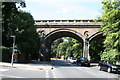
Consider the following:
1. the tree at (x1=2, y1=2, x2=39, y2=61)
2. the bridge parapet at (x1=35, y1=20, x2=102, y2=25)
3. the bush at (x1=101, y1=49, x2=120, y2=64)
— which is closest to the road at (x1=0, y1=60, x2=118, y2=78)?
the bush at (x1=101, y1=49, x2=120, y2=64)

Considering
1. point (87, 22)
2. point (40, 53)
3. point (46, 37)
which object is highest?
point (87, 22)

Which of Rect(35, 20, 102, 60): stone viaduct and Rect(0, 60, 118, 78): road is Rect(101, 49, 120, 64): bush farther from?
Rect(35, 20, 102, 60): stone viaduct

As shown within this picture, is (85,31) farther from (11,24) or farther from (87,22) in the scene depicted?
(11,24)

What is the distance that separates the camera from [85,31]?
5744cm

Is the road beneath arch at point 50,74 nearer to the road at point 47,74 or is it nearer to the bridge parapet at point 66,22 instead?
the road at point 47,74

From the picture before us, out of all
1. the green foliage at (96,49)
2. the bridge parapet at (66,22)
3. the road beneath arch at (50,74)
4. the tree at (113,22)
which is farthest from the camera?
the green foliage at (96,49)

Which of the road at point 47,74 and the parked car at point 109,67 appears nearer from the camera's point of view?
the road at point 47,74

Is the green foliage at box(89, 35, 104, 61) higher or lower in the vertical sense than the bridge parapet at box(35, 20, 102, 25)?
lower

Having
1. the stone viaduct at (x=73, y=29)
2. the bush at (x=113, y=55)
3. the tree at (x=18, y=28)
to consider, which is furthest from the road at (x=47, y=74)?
the stone viaduct at (x=73, y=29)

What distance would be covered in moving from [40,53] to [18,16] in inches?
654

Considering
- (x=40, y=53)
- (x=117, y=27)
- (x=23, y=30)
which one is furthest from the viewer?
(x=40, y=53)

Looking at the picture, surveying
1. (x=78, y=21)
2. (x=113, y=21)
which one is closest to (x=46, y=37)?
(x=78, y=21)

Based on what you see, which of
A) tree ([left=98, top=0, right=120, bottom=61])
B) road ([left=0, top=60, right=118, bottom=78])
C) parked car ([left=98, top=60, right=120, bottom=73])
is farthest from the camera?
tree ([left=98, top=0, right=120, bottom=61])

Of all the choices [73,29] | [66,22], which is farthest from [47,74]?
[66,22]
